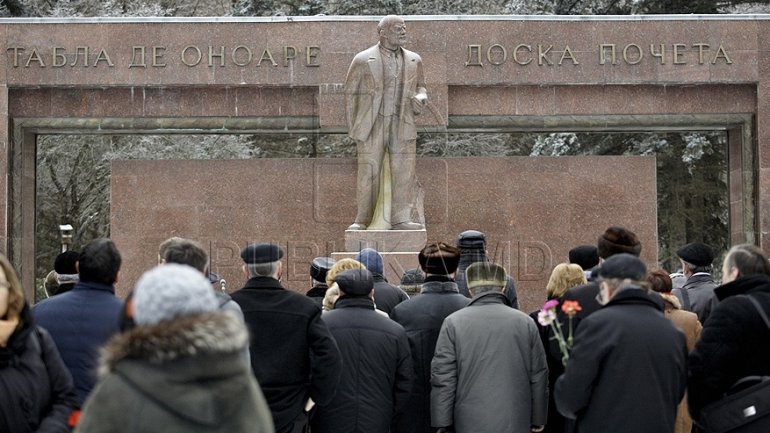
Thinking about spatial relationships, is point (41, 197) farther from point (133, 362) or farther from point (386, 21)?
point (133, 362)

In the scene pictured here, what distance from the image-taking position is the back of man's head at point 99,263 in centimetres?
598

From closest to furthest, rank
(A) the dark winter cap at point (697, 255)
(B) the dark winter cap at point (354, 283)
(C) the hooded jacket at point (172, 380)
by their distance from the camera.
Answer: (C) the hooded jacket at point (172, 380) < (B) the dark winter cap at point (354, 283) < (A) the dark winter cap at point (697, 255)

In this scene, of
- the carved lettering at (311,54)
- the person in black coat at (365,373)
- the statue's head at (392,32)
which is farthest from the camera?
the carved lettering at (311,54)

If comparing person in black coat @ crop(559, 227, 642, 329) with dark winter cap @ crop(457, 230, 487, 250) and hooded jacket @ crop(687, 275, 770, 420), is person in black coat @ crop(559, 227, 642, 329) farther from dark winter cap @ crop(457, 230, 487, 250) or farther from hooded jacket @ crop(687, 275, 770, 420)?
dark winter cap @ crop(457, 230, 487, 250)

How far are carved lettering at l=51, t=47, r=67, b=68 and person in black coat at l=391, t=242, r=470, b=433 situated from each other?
1083 cm

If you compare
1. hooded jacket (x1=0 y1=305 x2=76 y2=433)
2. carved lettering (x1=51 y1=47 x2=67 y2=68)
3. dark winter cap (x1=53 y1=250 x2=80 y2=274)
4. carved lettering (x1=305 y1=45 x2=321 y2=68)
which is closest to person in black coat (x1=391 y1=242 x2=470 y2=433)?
dark winter cap (x1=53 y1=250 x2=80 y2=274)

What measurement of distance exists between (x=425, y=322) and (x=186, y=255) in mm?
2324

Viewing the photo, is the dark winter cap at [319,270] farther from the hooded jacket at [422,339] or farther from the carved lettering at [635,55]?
the carved lettering at [635,55]

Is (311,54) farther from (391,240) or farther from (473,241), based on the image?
(473,241)

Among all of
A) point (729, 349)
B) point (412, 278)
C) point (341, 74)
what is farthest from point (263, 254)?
point (341, 74)

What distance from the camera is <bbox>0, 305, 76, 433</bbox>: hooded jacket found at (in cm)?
502

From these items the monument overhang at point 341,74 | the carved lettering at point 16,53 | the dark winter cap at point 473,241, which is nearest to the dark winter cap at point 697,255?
the dark winter cap at point 473,241

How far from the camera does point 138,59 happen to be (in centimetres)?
1739

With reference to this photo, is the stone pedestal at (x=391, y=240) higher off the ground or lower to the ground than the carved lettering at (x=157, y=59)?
lower
